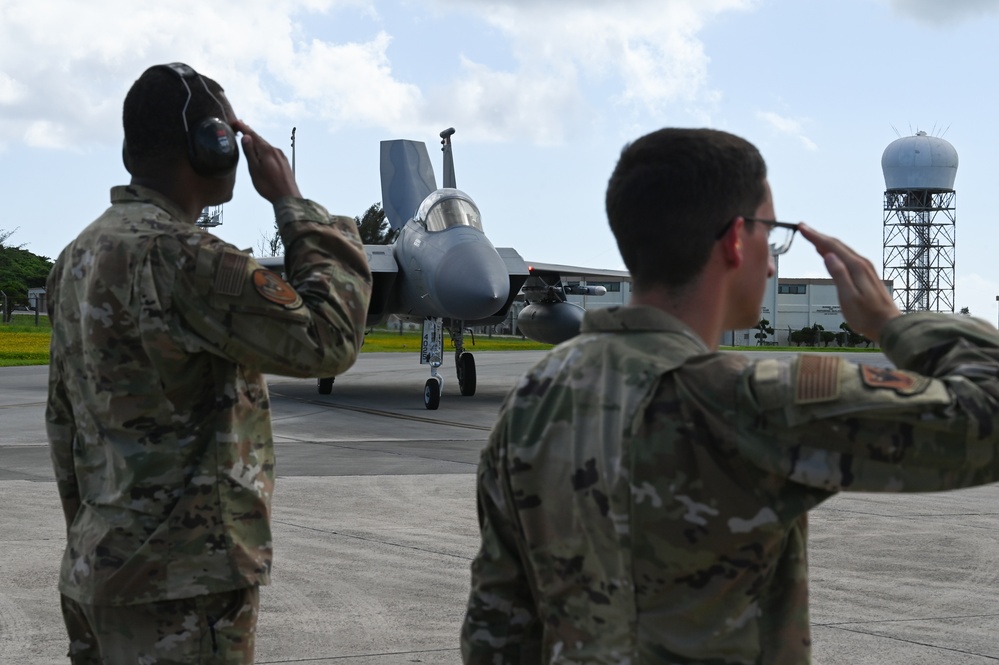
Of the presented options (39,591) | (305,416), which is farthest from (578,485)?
(305,416)

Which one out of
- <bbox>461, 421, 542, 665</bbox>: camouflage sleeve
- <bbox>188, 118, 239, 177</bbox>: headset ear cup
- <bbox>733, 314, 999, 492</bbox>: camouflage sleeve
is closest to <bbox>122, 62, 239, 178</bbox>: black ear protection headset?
<bbox>188, 118, 239, 177</bbox>: headset ear cup

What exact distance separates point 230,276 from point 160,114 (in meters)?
0.51

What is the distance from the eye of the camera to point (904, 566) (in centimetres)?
695

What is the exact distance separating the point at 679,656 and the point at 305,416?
16.0m

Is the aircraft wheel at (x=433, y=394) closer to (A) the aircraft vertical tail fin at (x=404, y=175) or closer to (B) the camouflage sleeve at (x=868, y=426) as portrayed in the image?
(A) the aircraft vertical tail fin at (x=404, y=175)

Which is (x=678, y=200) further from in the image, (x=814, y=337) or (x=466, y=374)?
(x=814, y=337)

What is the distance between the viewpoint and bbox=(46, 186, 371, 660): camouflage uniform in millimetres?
2395

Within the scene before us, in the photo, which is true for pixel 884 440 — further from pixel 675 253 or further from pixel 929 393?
pixel 675 253

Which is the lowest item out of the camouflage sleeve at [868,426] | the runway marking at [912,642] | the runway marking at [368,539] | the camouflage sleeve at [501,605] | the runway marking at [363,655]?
the runway marking at [363,655]

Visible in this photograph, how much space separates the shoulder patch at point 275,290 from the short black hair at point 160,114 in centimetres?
45

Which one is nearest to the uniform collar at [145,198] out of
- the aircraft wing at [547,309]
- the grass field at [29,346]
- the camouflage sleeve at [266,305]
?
the camouflage sleeve at [266,305]

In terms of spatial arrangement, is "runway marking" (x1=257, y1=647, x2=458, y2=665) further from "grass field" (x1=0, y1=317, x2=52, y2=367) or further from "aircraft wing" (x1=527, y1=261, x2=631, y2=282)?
"grass field" (x1=0, y1=317, x2=52, y2=367)

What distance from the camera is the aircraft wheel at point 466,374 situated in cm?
2153

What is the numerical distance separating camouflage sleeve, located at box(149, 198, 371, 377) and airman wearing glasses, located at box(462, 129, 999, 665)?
63 centimetres
